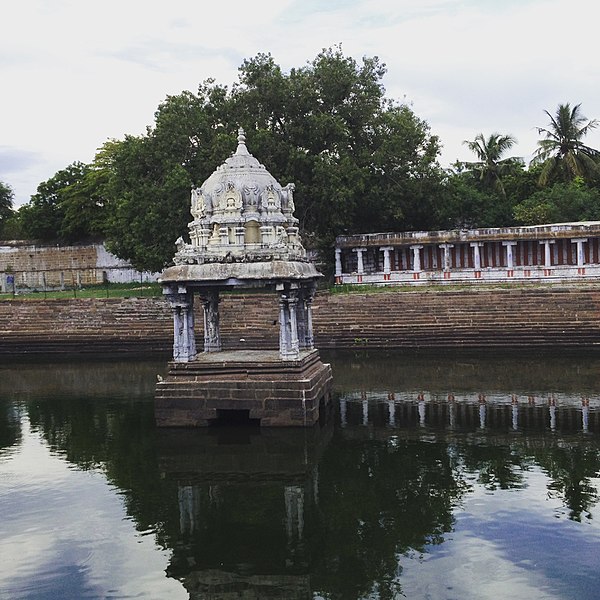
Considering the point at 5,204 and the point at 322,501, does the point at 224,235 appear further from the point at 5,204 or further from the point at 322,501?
the point at 5,204

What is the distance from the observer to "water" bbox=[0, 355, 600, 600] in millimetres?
7961

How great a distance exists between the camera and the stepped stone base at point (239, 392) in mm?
Answer: 14234

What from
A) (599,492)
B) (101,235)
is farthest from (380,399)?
(101,235)

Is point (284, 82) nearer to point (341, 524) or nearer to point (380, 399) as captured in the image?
point (380, 399)

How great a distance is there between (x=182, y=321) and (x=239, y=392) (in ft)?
6.17

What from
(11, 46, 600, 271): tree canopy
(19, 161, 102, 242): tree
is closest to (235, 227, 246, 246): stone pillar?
(11, 46, 600, 271): tree canopy

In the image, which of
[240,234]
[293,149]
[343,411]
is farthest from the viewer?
[293,149]

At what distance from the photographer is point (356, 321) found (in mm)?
26500

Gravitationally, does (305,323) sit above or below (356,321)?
above

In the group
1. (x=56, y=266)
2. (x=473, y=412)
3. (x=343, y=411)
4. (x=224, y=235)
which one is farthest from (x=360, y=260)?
(x=56, y=266)

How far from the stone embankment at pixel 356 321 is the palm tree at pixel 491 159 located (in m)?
18.7

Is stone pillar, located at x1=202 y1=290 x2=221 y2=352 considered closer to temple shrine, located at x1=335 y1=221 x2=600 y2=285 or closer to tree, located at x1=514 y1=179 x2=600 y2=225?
temple shrine, located at x1=335 y1=221 x2=600 y2=285

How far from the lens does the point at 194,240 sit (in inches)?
602

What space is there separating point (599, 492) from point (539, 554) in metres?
2.40
